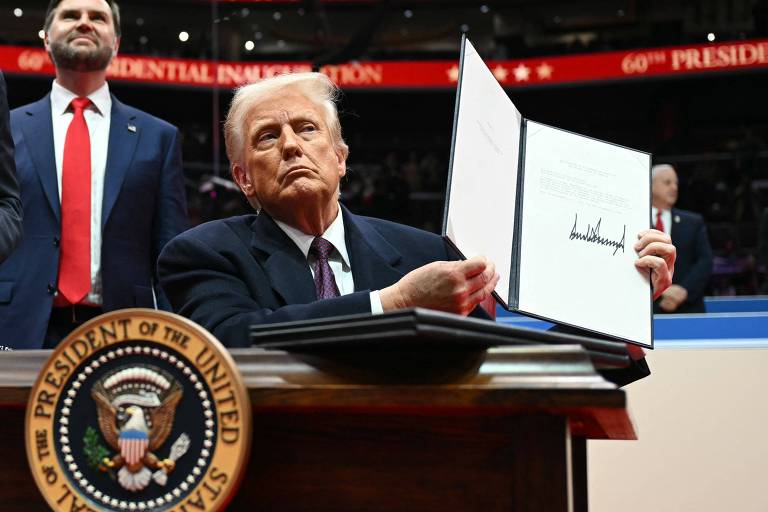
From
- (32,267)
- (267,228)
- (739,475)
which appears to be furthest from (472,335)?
(739,475)

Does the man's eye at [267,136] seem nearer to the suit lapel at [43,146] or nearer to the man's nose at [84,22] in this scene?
the suit lapel at [43,146]

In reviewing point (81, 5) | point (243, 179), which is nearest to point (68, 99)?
point (81, 5)

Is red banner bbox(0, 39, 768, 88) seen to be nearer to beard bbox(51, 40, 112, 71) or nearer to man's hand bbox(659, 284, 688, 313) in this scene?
man's hand bbox(659, 284, 688, 313)

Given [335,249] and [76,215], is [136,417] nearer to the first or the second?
[335,249]

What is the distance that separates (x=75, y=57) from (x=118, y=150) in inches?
9.3

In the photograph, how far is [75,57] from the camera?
7.33 ft

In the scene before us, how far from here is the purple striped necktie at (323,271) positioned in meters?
1.38

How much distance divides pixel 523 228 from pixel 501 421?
0.62 metres

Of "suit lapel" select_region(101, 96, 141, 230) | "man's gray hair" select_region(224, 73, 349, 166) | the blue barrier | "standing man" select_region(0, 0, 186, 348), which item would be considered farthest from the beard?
the blue barrier

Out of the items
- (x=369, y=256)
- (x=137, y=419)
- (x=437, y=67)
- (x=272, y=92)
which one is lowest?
(x=137, y=419)

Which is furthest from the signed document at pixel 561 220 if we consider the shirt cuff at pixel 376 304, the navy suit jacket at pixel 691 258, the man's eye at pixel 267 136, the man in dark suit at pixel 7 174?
the navy suit jacket at pixel 691 258

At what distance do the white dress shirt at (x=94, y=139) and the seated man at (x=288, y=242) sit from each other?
2.07ft

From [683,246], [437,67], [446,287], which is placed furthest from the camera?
[437,67]

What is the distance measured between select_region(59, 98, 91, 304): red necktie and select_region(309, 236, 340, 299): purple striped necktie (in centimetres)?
80
